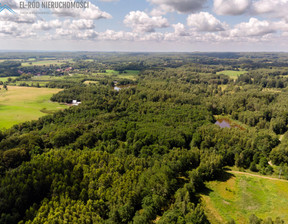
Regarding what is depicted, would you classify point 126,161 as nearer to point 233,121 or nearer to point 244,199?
point 244,199

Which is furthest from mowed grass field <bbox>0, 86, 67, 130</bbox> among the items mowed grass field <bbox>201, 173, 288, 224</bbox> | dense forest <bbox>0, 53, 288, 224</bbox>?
mowed grass field <bbox>201, 173, 288, 224</bbox>

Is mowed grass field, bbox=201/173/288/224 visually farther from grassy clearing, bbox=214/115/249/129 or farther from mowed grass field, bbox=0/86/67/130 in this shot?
mowed grass field, bbox=0/86/67/130

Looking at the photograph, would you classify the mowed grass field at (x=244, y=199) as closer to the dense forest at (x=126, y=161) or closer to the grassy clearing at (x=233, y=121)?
the dense forest at (x=126, y=161)

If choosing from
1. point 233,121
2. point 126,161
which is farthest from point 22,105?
point 233,121

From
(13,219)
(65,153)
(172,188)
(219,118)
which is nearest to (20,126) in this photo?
(65,153)

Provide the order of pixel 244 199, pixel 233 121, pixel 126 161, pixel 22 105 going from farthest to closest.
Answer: pixel 22 105, pixel 233 121, pixel 126 161, pixel 244 199

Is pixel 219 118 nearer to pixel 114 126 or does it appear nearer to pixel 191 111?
pixel 191 111
